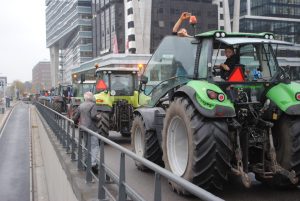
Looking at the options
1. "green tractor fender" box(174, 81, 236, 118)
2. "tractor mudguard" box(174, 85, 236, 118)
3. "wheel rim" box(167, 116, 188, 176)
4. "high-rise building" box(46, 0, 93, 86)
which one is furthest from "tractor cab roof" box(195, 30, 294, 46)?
"high-rise building" box(46, 0, 93, 86)

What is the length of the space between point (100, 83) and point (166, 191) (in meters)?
8.81

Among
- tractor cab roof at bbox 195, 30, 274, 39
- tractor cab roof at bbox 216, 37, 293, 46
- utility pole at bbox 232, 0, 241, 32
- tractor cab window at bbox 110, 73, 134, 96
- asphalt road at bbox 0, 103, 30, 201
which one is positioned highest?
utility pole at bbox 232, 0, 241, 32

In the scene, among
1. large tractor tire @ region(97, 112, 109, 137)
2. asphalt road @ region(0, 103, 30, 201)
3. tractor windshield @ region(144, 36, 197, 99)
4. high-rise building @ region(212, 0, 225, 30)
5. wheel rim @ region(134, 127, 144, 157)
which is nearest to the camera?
tractor windshield @ region(144, 36, 197, 99)

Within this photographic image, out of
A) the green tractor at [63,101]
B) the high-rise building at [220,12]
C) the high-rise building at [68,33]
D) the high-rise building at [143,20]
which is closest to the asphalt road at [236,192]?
the green tractor at [63,101]

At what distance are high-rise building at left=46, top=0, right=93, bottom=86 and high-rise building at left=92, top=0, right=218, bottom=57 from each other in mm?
22922

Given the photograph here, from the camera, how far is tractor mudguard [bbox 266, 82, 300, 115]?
6184 millimetres

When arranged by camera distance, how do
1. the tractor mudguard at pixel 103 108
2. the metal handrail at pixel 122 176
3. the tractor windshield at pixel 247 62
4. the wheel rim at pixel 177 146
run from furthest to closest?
the tractor mudguard at pixel 103 108 → the tractor windshield at pixel 247 62 → the wheel rim at pixel 177 146 → the metal handrail at pixel 122 176

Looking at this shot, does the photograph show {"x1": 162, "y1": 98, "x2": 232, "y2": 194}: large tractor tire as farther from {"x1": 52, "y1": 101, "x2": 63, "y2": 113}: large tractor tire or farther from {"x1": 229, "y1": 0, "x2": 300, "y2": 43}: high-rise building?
→ {"x1": 229, "y1": 0, "x2": 300, "y2": 43}: high-rise building

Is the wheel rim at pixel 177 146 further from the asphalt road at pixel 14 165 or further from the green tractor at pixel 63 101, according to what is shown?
the green tractor at pixel 63 101

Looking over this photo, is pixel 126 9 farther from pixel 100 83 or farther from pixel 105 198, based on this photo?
pixel 105 198

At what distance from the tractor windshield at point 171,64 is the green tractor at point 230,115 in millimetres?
16

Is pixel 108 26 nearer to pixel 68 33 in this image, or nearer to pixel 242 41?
pixel 68 33

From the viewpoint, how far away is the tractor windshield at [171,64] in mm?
7048

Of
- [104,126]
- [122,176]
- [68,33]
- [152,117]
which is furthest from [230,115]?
[68,33]
